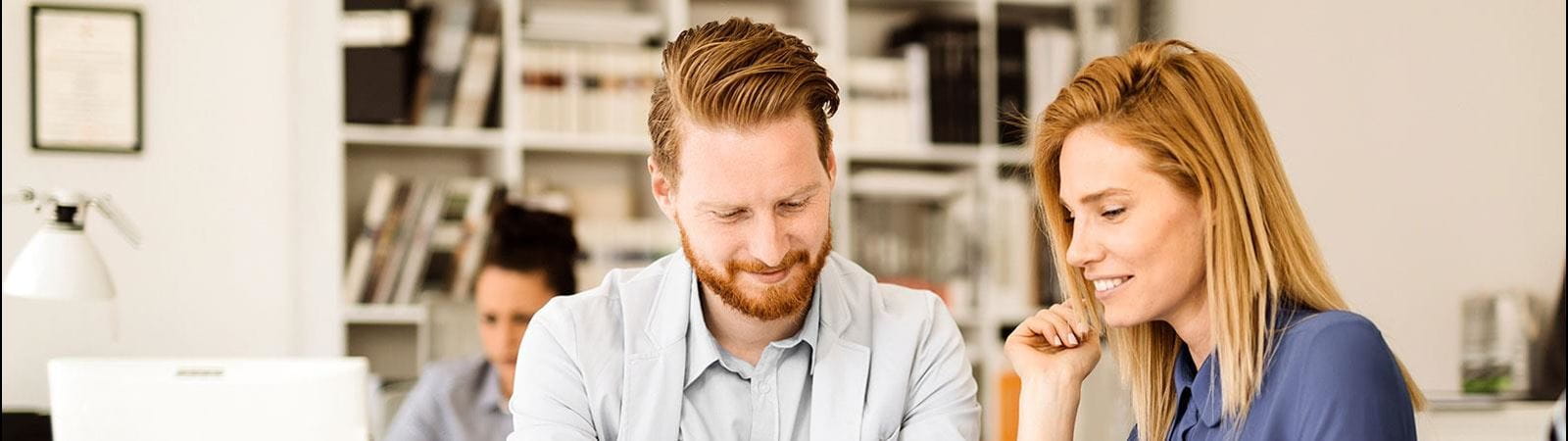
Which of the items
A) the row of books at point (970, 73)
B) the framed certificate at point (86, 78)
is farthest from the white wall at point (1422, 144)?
the framed certificate at point (86, 78)

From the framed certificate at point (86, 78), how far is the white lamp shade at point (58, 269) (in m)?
0.85

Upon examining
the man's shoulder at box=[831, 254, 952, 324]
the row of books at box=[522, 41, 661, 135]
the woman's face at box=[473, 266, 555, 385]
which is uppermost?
the row of books at box=[522, 41, 661, 135]

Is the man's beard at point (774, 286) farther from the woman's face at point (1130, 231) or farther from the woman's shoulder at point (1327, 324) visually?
the woman's shoulder at point (1327, 324)

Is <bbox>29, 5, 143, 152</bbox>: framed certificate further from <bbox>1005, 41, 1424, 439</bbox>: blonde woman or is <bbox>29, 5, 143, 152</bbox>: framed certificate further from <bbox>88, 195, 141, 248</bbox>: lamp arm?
<bbox>1005, 41, 1424, 439</bbox>: blonde woman

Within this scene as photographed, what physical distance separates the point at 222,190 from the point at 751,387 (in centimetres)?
231

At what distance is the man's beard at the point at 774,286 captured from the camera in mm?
1505

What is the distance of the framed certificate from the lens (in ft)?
10.8

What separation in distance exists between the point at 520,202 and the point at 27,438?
118 centimetres

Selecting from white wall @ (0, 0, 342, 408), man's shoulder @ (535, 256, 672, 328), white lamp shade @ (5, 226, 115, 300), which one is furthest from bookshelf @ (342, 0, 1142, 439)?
man's shoulder @ (535, 256, 672, 328)

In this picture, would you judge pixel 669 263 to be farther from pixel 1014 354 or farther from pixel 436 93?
pixel 436 93

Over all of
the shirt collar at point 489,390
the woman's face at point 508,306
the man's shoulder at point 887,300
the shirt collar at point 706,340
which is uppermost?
the man's shoulder at point 887,300

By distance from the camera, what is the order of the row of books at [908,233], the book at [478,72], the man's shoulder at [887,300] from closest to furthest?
the man's shoulder at [887,300] < the book at [478,72] < the row of books at [908,233]

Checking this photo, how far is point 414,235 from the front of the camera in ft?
11.1

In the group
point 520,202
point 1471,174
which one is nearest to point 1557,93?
point 1471,174
